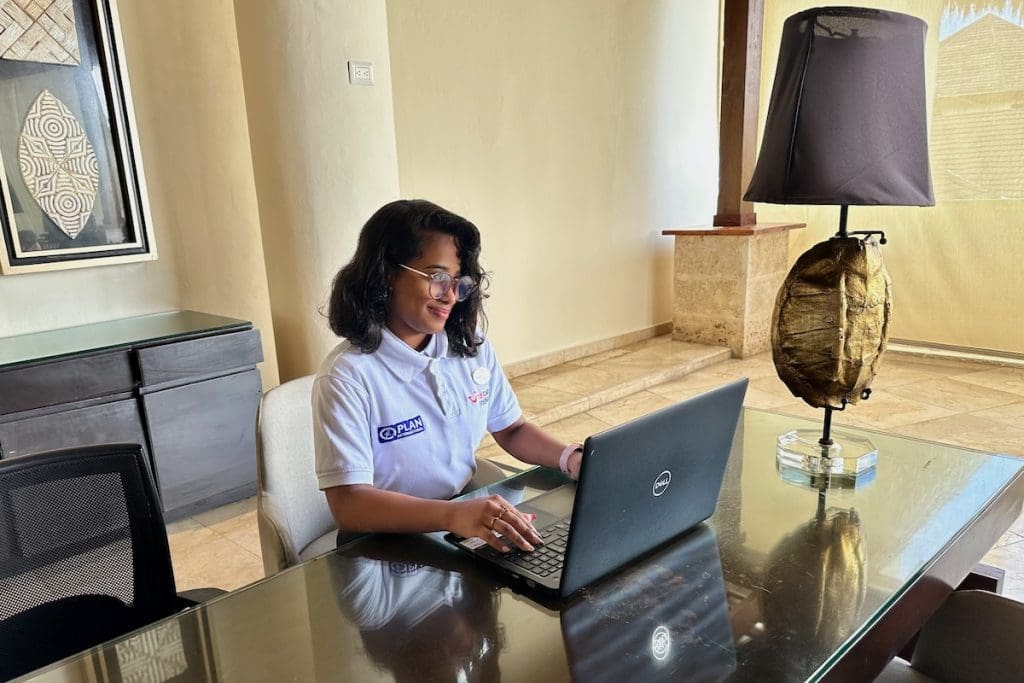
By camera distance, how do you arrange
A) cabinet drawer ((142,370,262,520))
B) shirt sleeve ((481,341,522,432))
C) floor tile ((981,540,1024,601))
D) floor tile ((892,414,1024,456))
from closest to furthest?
1. shirt sleeve ((481,341,522,432))
2. floor tile ((981,540,1024,601))
3. cabinet drawer ((142,370,262,520))
4. floor tile ((892,414,1024,456))

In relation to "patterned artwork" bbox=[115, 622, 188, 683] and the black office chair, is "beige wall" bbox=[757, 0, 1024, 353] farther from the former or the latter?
"patterned artwork" bbox=[115, 622, 188, 683]

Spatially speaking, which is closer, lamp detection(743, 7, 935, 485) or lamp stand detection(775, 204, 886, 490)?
lamp detection(743, 7, 935, 485)

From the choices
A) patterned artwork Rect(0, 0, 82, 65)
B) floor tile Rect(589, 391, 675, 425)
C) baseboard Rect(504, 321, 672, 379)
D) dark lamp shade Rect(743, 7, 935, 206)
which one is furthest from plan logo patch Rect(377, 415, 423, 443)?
baseboard Rect(504, 321, 672, 379)

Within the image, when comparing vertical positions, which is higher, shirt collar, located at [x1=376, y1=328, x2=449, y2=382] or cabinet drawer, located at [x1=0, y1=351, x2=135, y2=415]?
shirt collar, located at [x1=376, y1=328, x2=449, y2=382]

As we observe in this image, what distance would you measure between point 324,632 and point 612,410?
327 cm

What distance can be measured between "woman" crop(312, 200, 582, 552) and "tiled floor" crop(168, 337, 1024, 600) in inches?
52.8

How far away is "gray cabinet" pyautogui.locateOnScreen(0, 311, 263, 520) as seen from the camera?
238 cm

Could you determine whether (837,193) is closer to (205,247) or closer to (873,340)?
(873,340)

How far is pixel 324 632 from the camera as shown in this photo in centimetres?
93

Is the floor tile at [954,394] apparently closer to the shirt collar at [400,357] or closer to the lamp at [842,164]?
the lamp at [842,164]

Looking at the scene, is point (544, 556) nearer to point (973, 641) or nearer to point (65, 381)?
point (973, 641)

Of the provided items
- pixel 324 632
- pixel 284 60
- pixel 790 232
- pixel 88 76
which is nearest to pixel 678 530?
pixel 324 632

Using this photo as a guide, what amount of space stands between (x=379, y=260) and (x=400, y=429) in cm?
34

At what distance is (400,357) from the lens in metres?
1.42
